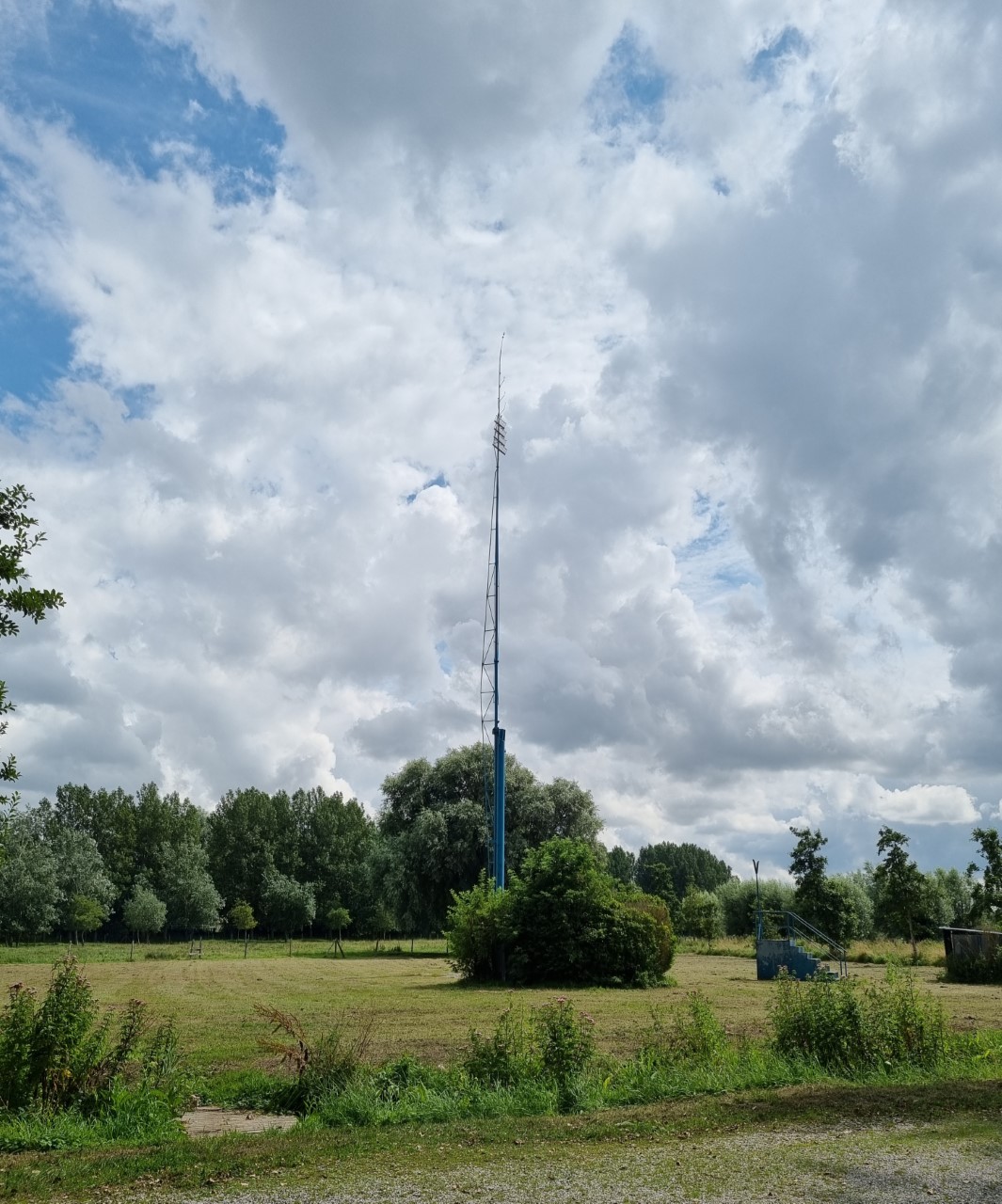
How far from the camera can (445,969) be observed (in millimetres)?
37125

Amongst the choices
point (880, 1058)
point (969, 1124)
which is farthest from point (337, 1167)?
point (880, 1058)

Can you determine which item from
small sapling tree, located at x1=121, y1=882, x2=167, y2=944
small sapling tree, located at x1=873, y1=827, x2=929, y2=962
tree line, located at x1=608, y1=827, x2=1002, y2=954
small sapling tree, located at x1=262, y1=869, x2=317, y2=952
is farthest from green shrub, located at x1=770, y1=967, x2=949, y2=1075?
small sapling tree, located at x1=262, y1=869, x2=317, y2=952

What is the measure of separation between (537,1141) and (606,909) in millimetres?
21292

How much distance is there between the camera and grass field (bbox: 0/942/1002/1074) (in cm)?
1566

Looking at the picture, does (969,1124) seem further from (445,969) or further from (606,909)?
(445,969)

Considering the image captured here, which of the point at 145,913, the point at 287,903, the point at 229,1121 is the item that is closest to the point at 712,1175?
the point at 229,1121

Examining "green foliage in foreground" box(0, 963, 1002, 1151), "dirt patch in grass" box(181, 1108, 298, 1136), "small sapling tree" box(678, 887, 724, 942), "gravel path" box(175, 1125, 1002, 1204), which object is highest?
"small sapling tree" box(678, 887, 724, 942)

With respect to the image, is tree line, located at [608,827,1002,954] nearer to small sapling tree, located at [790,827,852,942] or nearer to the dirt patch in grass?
small sapling tree, located at [790,827,852,942]

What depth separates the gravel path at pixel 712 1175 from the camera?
269 inches

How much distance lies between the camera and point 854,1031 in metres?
11.7

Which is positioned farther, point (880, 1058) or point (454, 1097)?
point (880, 1058)

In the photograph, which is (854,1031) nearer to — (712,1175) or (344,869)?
(712,1175)

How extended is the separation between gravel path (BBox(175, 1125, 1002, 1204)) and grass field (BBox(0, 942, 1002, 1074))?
5649 mm

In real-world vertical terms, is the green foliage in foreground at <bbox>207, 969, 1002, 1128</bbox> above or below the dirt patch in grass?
above
